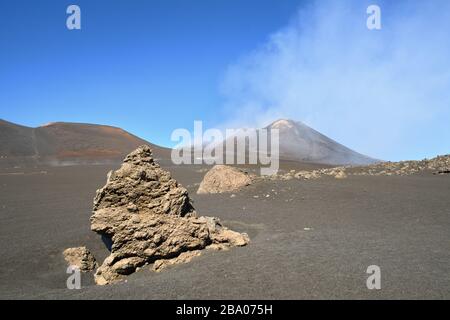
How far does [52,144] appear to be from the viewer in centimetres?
4803

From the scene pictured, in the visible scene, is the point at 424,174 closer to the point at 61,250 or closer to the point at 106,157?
the point at 61,250

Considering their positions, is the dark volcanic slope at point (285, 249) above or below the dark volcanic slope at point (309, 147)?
below

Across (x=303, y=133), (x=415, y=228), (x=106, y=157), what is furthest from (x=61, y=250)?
(x=303, y=133)

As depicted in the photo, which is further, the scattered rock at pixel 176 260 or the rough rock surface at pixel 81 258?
the rough rock surface at pixel 81 258

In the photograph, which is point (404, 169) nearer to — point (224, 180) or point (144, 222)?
point (224, 180)

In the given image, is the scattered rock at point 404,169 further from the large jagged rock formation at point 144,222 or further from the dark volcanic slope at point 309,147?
the dark volcanic slope at point 309,147

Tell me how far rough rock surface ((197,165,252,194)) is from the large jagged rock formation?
232 inches

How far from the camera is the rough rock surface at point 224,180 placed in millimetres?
12523

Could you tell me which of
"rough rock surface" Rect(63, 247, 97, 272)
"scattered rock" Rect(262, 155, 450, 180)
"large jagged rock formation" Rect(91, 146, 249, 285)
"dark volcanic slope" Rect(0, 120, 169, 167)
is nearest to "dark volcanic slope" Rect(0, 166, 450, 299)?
"rough rock surface" Rect(63, 247, 97, 272)

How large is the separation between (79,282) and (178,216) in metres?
1.81

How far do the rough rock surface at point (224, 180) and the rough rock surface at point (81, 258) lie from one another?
6524 millimetres

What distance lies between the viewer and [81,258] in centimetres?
619

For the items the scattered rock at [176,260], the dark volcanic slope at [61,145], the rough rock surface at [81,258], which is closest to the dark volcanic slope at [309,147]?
the dark volcanic slope at [61,145]
